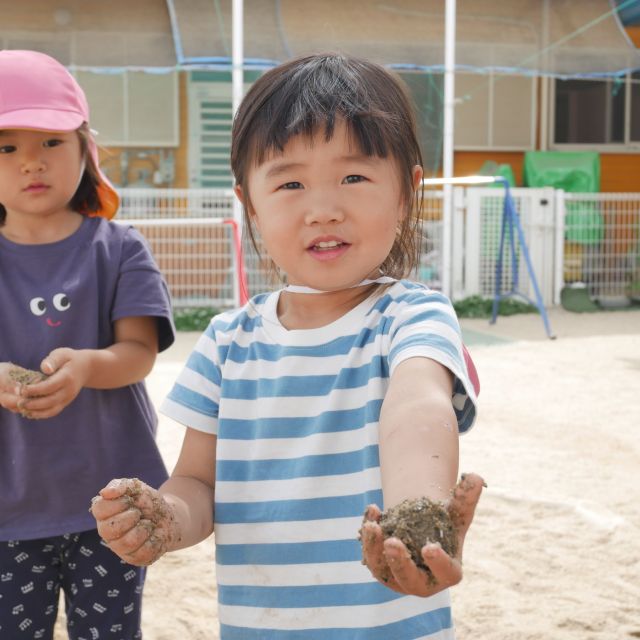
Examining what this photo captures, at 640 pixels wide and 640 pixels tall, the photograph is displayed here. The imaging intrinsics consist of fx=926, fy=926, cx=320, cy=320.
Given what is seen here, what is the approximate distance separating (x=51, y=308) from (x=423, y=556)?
130 cm

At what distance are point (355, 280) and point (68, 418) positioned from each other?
905 millimetres

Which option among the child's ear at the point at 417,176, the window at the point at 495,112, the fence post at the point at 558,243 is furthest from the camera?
the window at the point at 495,112

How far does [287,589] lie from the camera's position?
55.5 inches

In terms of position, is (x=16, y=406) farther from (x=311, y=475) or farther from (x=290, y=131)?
(x=290, y=131)

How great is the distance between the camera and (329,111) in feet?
4.44

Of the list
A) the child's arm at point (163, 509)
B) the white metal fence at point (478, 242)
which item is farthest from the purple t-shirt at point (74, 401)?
the white metal fence at point (478, 242)

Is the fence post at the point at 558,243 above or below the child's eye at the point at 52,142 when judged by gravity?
below

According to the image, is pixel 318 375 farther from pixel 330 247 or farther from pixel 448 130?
pixel 448 130

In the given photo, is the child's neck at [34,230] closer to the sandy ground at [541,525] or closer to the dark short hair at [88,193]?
the dark short hair at [88,193]

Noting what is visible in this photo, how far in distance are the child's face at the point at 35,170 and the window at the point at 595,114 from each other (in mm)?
11888

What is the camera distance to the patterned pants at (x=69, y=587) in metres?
1.95

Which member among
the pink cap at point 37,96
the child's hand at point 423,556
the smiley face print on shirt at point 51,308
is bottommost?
the child's hand at point 423,556

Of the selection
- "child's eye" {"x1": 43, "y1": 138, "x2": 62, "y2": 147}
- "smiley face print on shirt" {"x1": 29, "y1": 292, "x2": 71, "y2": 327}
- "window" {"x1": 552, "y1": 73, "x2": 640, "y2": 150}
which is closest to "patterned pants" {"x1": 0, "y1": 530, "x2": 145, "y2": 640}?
"smiley face print on shirt" {"x1": 29, "y1": 292, "x2": 71, "y2": 327}

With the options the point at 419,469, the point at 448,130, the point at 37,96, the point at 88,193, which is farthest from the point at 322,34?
the point at 419,469
